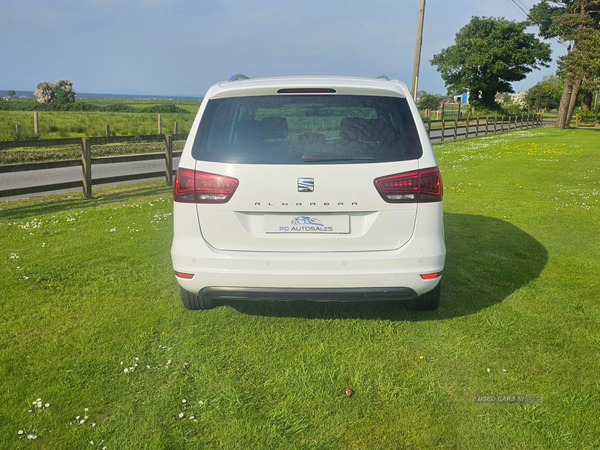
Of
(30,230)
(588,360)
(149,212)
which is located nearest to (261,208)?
(588,360)

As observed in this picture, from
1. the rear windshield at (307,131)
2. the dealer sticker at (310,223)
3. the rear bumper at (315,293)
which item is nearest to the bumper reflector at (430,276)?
the rear bumper at (315,293)

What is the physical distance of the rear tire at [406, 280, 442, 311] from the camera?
431 centimetres

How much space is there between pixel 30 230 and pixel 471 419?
6682 millimetres

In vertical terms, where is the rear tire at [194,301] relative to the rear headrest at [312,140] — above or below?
below

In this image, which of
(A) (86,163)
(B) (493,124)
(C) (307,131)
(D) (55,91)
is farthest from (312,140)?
(D) (55,91)

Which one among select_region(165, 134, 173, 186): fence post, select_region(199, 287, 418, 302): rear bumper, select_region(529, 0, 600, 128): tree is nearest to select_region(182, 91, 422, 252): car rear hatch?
select_region(199, 287, 418, 302): rear bumper

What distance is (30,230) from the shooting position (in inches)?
296

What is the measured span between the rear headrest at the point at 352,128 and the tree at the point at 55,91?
7874cm

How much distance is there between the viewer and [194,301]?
4.37m

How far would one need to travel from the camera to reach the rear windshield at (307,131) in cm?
359

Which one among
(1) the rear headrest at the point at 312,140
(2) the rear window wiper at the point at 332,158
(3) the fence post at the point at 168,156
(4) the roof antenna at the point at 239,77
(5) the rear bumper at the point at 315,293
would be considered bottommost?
(3) the fence post at the point at 168,156

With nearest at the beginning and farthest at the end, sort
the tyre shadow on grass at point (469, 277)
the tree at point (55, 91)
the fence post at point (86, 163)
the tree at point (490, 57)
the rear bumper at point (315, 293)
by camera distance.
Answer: the rear bumper at point (315, 293) < the tyre shadow on grass at point (469, 277) < the fence post at point (86, 163) < the tree at point (490, 57) < the tree at point (55, 91)

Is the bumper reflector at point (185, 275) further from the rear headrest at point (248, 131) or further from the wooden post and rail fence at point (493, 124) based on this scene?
the wooden post and rail fence at point (493, 124)

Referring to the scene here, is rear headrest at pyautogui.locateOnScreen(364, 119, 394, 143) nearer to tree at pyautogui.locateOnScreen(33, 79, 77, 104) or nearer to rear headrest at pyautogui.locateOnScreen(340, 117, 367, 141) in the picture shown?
rear headrest at pyautogui.locateOnScreen(340, 117, 367, 141)
